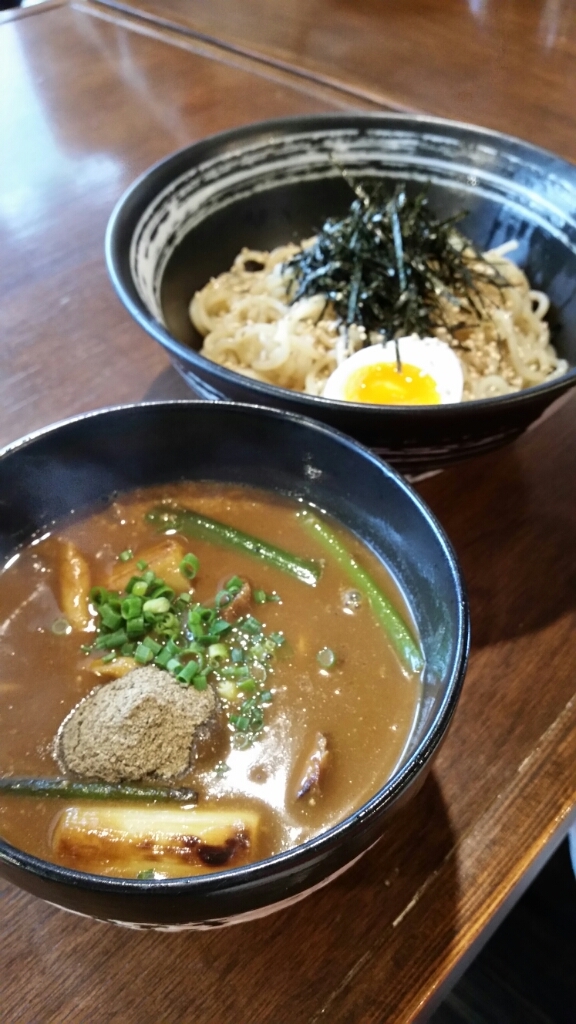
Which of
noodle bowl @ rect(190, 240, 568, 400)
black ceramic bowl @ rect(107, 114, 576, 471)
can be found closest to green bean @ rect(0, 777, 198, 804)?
black ceramic bowl @ rect(107, 114, 576, 471)

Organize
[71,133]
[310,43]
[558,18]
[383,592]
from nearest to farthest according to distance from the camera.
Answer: [383,592], [71,133], [310,43], [558,18]

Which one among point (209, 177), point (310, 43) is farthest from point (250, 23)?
point (209, 177)

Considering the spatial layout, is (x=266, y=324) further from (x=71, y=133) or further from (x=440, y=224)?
(x=71, y=133)

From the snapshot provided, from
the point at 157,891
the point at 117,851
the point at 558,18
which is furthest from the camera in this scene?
the point at 558,18

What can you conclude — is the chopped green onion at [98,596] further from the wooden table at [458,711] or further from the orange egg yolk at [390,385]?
the orange egg yolk at [390,385]

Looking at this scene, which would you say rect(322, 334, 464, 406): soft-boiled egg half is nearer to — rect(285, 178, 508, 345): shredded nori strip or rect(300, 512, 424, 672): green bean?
rect(285, 178, 508, 345): shredded nori strip
